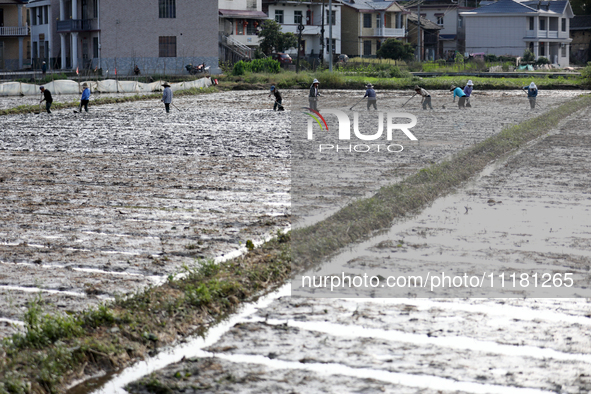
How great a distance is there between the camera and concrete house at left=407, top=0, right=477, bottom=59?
78.2m

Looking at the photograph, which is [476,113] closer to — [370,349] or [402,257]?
[402,257]

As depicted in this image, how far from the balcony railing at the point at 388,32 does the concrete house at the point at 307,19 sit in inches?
165

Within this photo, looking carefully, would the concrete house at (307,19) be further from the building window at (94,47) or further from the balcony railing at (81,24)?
the balcony railing at (81,24)

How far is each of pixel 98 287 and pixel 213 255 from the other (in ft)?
4.65

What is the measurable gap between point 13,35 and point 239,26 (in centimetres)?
1795

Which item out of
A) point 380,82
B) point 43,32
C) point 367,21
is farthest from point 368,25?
point 43,32

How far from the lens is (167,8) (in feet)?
180

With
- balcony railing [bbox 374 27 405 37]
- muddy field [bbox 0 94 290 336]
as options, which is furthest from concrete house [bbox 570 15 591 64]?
muddy field [bbox 0 94 290 336]

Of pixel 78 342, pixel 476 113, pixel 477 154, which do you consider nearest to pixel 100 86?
pixel 476 113

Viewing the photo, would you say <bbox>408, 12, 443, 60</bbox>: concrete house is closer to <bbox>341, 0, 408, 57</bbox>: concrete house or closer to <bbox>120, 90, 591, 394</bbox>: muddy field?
<bbox>341, 0, 408, 57</bbox>: concrete house

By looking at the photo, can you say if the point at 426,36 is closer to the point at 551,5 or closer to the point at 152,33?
the point at 551,5

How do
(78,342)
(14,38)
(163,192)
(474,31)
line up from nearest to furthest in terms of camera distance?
(78,342) → (163,192) → (14,38) → (474,31)

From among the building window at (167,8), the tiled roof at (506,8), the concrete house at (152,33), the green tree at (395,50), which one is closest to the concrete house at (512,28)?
the tiled roof at (506,8)

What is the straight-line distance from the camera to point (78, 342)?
511 centimetres
